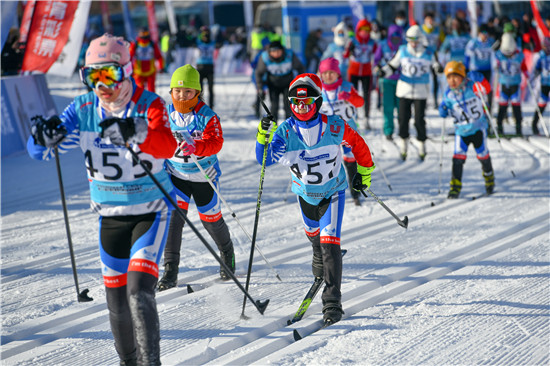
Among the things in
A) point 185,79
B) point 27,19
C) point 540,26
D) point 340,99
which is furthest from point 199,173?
point 540,26

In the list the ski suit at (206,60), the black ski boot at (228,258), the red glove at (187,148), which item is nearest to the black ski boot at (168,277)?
the black ski boot at (228,258)

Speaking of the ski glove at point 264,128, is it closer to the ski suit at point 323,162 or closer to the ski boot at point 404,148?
the ski suit at point 323,162

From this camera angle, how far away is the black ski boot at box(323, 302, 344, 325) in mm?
4422

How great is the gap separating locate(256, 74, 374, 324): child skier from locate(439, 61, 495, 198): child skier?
3.67 metres

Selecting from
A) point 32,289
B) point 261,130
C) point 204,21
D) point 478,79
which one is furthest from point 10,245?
point 204,21

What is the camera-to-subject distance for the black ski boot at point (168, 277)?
206 inches

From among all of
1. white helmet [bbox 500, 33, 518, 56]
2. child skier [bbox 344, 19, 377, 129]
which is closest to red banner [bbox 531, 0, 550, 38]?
white helmet [bbox 500, 33, 518, 56]

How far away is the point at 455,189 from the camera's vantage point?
7965 mm

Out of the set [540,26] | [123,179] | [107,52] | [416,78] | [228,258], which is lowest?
[228,258]

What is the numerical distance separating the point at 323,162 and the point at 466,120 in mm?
3950

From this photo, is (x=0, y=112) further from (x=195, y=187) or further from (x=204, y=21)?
(x=204, y=21)

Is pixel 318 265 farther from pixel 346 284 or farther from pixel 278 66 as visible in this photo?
pixel 278 66

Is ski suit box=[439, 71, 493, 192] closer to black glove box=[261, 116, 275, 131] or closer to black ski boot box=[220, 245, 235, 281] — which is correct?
black ski boot box=[220, 245, 235, 281]

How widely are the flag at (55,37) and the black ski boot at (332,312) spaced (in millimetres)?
8754
